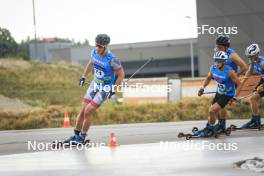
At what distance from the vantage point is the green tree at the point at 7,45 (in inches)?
3204

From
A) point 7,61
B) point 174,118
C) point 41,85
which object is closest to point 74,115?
point 174,118

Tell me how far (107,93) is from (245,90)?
322cm

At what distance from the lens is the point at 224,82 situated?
13039 mm

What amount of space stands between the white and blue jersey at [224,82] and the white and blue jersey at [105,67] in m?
2.19

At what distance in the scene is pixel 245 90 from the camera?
43.9 ft

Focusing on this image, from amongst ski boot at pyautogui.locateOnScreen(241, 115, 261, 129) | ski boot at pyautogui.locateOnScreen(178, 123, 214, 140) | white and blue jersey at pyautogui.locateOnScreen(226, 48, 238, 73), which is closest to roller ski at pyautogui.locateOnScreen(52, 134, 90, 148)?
ski boot at pyautogui.locateOnScreen(178, 123, 214, 140)

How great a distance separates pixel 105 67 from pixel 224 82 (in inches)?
106

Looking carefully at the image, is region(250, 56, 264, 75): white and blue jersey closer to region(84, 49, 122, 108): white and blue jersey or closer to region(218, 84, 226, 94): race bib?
region(218, 84, 226, 94): race bib

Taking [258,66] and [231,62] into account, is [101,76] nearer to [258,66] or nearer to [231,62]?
[231,62]

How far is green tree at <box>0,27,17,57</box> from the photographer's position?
267 feet

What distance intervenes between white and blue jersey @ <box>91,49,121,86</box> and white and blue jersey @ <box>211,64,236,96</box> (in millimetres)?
2193

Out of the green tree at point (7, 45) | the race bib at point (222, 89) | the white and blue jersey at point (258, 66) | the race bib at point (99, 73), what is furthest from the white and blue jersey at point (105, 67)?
the green tree at point (7, 45)

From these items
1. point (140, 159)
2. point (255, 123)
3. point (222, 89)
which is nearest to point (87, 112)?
point (140, 159)

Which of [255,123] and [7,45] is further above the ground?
[7,45]
